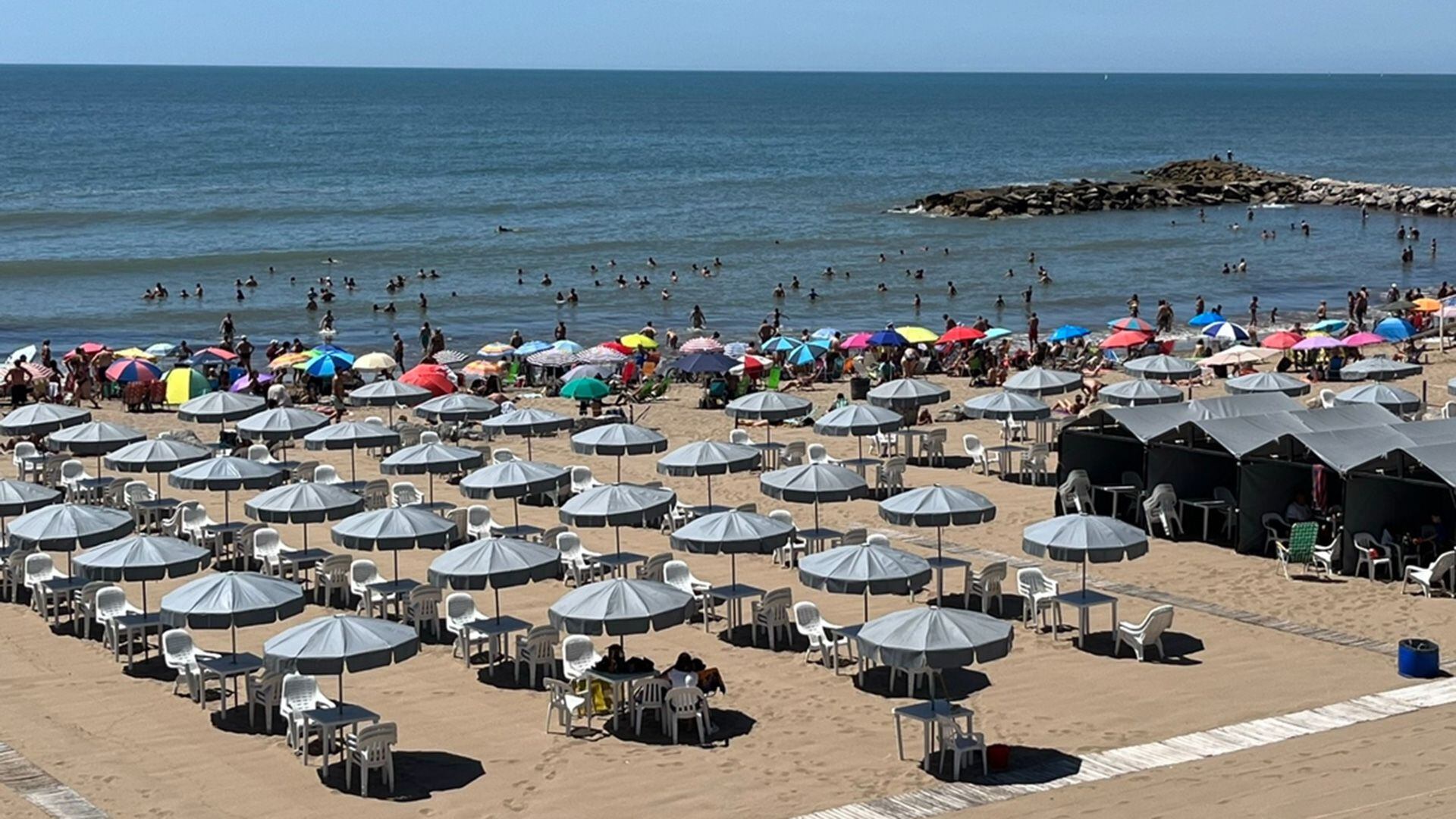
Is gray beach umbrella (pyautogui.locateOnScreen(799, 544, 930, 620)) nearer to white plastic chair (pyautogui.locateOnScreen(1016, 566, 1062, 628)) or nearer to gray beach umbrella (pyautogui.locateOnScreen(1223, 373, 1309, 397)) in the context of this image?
white plastic chair (pyautogui.locateOnScreen(1016, 566, 1062, 628))

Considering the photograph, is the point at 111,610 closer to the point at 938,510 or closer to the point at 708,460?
the point at 708,460

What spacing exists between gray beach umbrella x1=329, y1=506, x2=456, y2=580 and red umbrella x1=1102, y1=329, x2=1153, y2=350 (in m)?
18.6

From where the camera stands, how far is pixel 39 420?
2373cm

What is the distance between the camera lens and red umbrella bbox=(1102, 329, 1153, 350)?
108 ft

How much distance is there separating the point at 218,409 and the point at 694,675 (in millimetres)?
11622

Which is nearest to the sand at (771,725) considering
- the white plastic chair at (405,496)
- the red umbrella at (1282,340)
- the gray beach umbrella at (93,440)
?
the white plastic chair at (405,496)

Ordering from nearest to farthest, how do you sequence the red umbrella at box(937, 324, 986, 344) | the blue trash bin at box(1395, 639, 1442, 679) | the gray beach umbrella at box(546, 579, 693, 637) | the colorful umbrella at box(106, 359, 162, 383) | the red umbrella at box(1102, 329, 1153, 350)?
the gray beach umbrella at box(546, 579, 693, 637), the blue trash bin at box(1395, 639, 1442, 679), the colorful umbrella at box(106, 359, 162, 383), the red umbrella at box(1102, 329, 1153, 350), the red umbrella at box(937, 324, 986, 344)

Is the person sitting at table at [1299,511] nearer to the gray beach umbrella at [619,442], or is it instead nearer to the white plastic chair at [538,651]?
the gray beach umbrella at [619,442]

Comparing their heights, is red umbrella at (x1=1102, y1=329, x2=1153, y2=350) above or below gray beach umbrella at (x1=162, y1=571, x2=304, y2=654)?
below

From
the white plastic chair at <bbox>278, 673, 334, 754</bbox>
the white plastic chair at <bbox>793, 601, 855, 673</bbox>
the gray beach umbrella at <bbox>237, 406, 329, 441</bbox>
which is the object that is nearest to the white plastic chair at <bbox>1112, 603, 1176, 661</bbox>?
the white plastic chair at <bbox>793, 601, 855, 673</bbox>

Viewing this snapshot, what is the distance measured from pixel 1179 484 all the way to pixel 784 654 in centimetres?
669

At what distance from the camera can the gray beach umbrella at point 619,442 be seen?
20.8 meters

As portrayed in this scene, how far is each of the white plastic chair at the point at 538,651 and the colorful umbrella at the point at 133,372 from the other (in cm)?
1540

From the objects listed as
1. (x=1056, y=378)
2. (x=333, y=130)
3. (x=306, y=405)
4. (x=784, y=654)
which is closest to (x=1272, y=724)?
(x=784, y=654)
